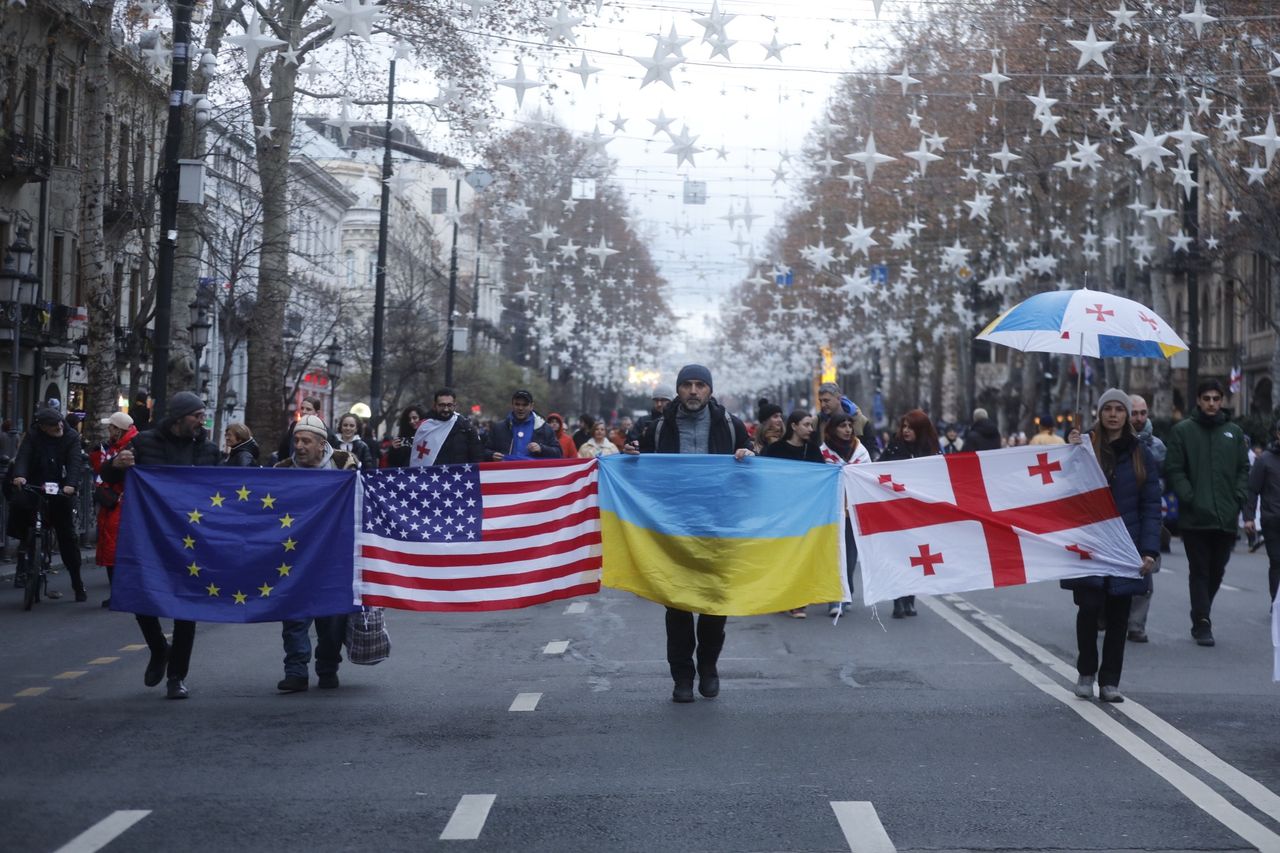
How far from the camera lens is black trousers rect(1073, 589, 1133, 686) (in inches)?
423

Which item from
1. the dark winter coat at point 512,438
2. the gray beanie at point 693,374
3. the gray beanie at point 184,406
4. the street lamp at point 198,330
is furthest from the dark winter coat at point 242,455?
the street lamp at point 198,330

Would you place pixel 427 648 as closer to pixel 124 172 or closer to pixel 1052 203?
pixel 124 172

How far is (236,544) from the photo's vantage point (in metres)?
10.8

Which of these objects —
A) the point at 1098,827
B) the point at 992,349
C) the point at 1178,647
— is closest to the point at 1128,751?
the point at 1098,827

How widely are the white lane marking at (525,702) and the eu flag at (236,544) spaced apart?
1078 mm

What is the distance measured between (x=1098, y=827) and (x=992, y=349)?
8492cm

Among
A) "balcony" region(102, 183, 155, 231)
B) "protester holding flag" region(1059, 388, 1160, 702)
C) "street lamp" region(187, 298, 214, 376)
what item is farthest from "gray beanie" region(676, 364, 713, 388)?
"street lamp" region(187, 298, 214, 376)

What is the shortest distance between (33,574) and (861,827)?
11570 mm

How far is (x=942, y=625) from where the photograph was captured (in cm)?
1551

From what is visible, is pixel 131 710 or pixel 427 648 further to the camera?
pixel 427 648

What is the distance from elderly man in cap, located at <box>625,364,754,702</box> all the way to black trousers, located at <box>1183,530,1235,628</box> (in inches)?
193

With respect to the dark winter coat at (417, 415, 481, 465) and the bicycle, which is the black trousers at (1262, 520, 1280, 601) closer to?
the dark winter coat at (417, 415, 481, 465)

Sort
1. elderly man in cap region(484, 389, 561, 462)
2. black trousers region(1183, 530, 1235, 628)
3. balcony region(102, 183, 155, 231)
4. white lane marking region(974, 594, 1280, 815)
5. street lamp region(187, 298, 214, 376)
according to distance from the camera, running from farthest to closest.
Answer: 1. street lamp region(187, 298, 214, 376)
2. balcony region(102, 183, 155, 231)
3. elderly man in cap region(484, 389, 561, 462)
4. black trousers region(1183, 530, 1235, 628)
5. white lane marking region(974, 594, 1280, 815)

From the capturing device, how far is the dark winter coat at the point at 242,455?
1284cm
